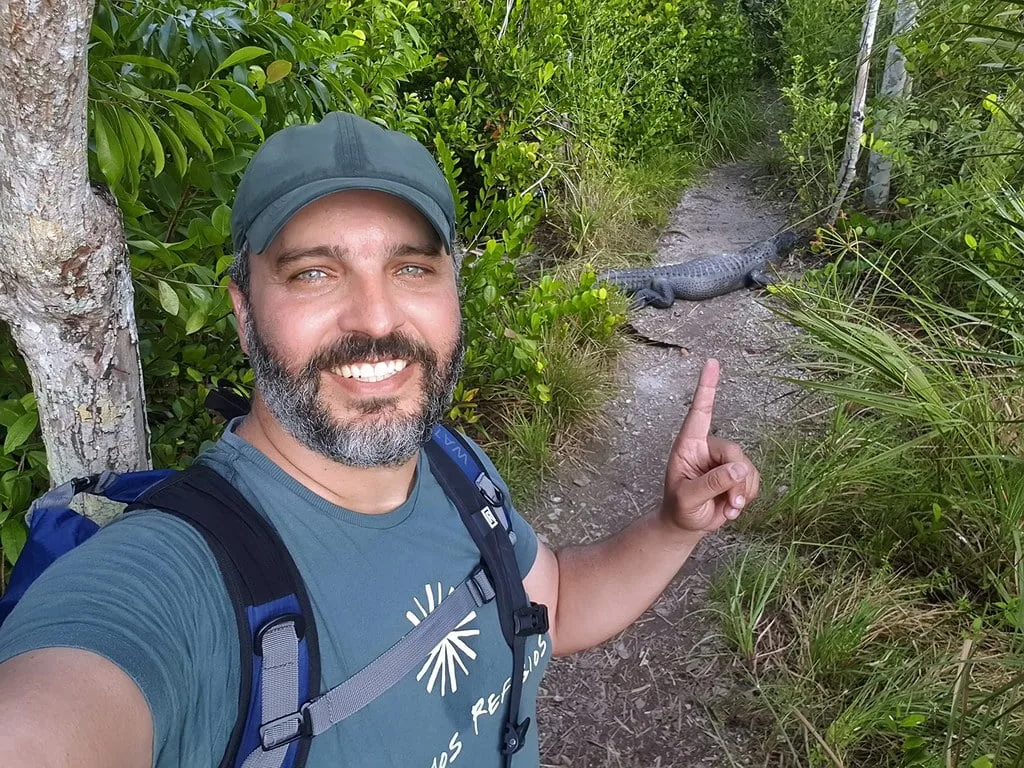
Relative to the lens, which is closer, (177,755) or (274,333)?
(177,755)

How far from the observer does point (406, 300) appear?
3.81ft

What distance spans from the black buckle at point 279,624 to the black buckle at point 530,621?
38 cm

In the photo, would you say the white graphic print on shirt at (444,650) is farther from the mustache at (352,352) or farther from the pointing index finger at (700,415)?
the pointing index finger at (700,415)

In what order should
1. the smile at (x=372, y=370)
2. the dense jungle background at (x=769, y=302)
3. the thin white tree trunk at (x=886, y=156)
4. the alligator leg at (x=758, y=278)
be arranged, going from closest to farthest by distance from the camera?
the smile at (x=372, y=370) → the dense jungle background at (x=769, y=302) → the thin white tree trunk at (x=886, y=156) → the alligator leg at (x=758, y=278)

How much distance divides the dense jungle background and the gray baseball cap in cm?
17

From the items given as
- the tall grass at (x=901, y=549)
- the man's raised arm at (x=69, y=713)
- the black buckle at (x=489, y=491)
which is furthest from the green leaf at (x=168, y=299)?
the tall grass at (x=901, y=549)

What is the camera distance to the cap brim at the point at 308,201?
109cm

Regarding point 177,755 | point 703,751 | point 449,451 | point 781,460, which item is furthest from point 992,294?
point 177,755

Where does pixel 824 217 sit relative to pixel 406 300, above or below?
below

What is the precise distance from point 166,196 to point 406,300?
2.47 ft

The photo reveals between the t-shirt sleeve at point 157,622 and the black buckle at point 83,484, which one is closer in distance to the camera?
the t-shirt sleeve at point 157,622

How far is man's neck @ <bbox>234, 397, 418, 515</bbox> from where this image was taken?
1.12 m

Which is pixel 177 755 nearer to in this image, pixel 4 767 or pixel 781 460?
pixel 4 767

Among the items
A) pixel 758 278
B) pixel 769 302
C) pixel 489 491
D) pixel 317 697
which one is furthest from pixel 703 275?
pixel 317 697
